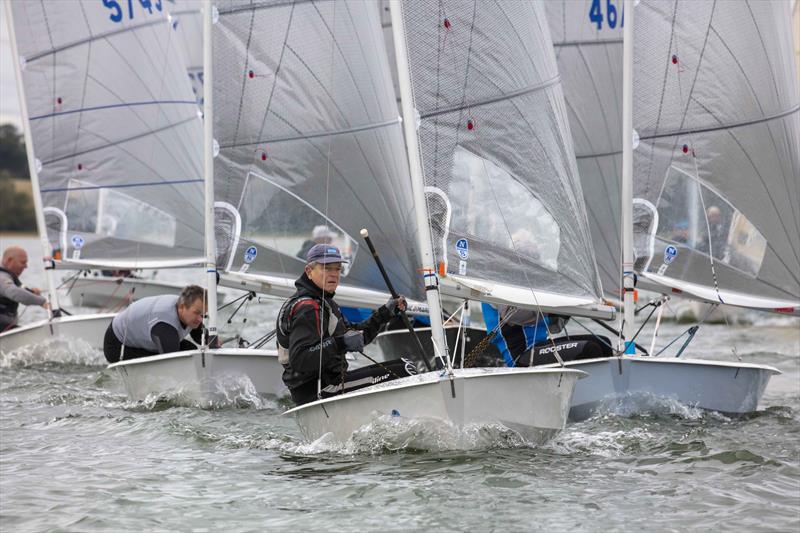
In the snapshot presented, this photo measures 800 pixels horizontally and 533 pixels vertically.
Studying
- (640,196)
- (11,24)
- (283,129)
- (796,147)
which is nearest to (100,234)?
(11,24)

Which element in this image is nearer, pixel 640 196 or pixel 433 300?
pixel 433 300

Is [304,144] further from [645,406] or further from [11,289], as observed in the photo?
[11,289]

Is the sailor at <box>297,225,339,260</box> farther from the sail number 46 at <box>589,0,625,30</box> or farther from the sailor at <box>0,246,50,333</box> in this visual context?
the sail number 46 at <box>589,0,625,30</box>

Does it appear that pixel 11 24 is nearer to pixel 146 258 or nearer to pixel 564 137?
pixel 146 258

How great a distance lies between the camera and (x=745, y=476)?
6.55 m

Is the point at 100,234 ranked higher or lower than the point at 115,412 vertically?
higher

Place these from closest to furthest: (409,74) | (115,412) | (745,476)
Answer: (745,476) → (409,74) → (115,412)

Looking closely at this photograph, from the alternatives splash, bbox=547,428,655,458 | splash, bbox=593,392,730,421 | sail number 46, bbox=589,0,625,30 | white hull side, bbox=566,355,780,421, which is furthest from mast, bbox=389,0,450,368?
sail number 46, bbox=589,0,625,30

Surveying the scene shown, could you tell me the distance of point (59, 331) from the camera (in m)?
11.8

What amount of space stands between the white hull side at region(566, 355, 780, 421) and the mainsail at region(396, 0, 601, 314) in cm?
57

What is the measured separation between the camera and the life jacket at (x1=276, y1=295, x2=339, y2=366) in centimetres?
682

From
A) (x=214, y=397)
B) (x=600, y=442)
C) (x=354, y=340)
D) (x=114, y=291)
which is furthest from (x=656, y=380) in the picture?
(x=114, y=291)

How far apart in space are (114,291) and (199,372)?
297 inches

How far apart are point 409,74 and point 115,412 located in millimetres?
3452
